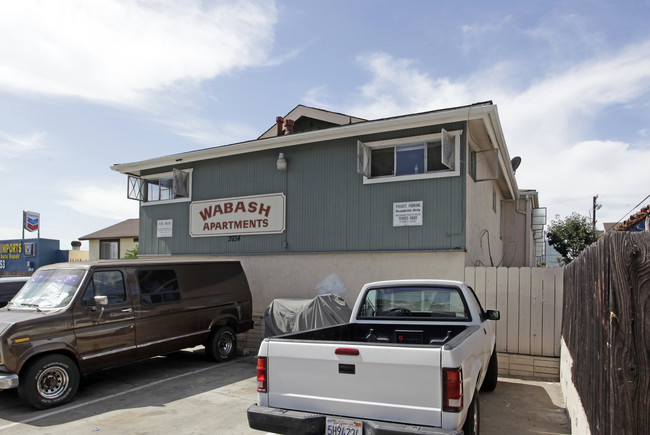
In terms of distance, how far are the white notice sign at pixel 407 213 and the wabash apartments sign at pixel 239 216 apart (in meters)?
2.96

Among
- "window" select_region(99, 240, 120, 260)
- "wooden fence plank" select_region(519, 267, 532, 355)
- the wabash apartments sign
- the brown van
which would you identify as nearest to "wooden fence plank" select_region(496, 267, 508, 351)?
"wooden fence plank" select_region(519, 267, 532, 355)

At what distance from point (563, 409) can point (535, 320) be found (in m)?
2.03

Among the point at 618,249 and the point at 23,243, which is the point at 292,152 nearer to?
the point at 618,249

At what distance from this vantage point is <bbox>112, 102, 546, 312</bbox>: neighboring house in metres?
9.22

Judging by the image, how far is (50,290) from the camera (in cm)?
749

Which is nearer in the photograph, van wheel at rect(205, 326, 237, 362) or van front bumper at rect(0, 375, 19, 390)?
van front bumper at rect(0, 375, 19, 390)

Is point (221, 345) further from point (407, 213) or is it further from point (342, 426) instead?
point (342, 426)

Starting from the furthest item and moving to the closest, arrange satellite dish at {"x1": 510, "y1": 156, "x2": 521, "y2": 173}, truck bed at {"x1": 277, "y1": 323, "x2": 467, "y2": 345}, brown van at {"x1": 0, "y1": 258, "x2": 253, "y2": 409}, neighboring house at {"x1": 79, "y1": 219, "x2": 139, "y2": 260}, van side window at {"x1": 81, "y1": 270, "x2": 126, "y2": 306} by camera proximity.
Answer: neighboring house at {"x1": 79, "y1": 219, "x2": 139, "y2": 260} < satellite dish at {"x1": 510, "y1": 156, "x2": 521, "y2": 173} < van side window at {"x1": 81, "y1": 270, "x2": 126, "y2": 306} < brown van at {"x1": 0, "y1": 258, "x2": 253, "y2": 409} < truck bed at {"x1": 277, "y1": 323, "x2": 467, "y2": 345}

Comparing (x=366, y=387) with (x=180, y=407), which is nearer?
(x=366, y=387)

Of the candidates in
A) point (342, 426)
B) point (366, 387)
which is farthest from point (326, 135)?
point (342, 426)

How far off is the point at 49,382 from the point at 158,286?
2353 millimetres

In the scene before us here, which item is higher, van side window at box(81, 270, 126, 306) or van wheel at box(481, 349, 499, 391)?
van side window at box(81, 270, 126, 306)

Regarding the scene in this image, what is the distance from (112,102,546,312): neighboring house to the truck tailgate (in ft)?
18.2

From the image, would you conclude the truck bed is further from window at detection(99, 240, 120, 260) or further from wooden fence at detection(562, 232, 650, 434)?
window at detection(99, 240, 120, 260)
